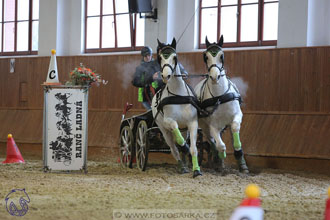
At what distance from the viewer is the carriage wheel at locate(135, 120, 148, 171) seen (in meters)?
8.44

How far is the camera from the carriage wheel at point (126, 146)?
9.08m

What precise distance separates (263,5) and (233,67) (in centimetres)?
160

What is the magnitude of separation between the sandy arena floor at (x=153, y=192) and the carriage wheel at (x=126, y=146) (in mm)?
437

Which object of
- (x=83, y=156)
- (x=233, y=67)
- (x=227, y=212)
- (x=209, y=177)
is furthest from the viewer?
(x=233, y=67)

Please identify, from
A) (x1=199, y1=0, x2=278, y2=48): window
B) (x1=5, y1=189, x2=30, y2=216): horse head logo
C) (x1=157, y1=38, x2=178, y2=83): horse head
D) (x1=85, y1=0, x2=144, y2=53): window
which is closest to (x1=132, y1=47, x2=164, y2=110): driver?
(x1=157, y1=38, x2=178, y2=83): horse head

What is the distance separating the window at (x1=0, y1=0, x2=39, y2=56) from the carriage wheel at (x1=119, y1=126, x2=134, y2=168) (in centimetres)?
579

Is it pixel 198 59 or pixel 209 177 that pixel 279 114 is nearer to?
pixel 198 59

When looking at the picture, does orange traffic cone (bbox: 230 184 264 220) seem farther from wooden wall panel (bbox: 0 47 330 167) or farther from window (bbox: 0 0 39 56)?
window (bbox: 0 0 39 56)

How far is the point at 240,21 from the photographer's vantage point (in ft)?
37.6

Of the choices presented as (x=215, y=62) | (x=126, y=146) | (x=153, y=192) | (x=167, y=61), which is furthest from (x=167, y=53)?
(x=126, y=146)

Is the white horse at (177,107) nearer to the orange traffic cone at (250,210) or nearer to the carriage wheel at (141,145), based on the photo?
the carriage wheel at (141,145)

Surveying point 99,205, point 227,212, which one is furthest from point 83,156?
point 227,212

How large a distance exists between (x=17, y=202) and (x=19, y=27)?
10439 millimetres

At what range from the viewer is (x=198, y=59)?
1116 centimetres
